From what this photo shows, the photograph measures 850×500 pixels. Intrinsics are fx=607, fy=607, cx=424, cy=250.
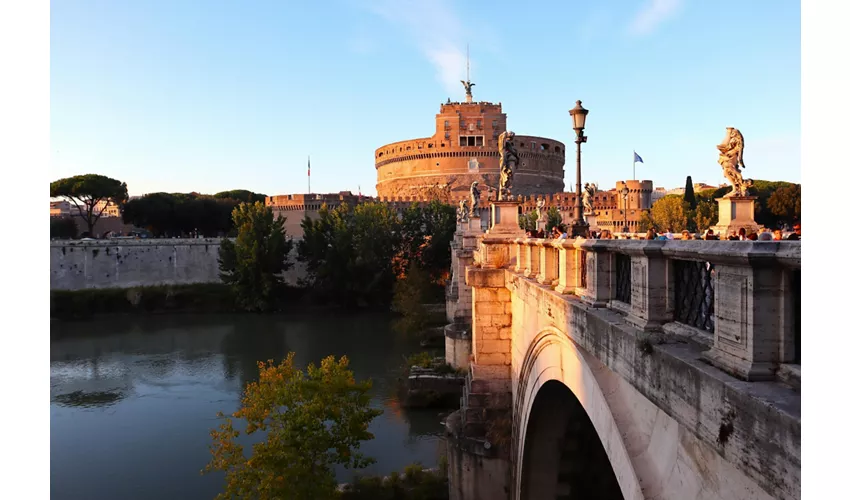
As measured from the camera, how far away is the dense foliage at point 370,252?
139ft

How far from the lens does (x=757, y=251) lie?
100 inches

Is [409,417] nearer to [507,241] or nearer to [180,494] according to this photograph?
[180,494]

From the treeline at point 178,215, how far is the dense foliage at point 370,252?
1640 centimetres

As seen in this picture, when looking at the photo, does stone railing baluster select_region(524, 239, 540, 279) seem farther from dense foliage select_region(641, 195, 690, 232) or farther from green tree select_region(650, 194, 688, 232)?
green tree select_region(650, 194, 688, 232)

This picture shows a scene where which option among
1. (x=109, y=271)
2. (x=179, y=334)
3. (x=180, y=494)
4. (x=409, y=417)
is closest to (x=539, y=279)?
(x=180, y=494)

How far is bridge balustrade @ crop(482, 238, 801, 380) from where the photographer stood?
2.58 m

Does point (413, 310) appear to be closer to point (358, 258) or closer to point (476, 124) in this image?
point (358, 258)

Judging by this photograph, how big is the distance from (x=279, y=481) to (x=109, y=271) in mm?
41547

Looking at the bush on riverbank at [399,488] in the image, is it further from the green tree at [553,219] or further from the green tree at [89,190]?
the green tree at [89,190]

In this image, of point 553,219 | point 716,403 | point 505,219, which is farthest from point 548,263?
point 553,219

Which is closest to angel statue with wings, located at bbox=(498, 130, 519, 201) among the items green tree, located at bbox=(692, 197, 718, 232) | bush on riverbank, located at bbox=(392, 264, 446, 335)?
bush on riverbank, located at bbox=(392, 264, 446, 335)

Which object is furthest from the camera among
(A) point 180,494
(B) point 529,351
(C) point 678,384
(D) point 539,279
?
(A) point 180,494

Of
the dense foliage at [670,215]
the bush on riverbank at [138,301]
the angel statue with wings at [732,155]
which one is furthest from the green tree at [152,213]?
the angel statue with wings at [732,155]

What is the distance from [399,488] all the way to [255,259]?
30.6 meters
